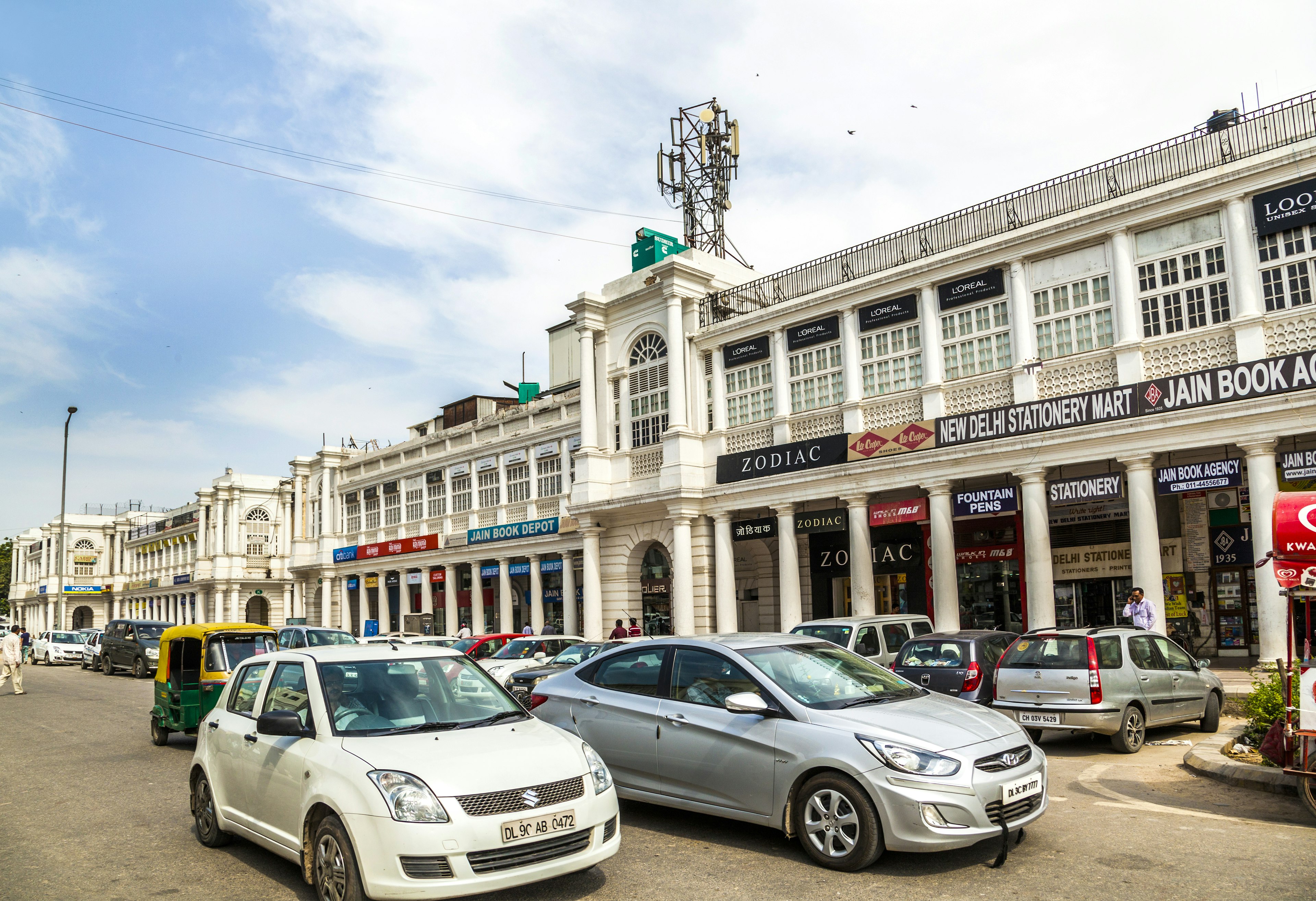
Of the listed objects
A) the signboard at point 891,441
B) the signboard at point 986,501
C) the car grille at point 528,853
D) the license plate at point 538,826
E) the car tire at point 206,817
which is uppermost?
the signboard at point 891,441

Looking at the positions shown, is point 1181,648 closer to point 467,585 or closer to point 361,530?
point 467,585

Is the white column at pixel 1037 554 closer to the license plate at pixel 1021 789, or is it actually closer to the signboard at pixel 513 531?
the license plate at pixel 1021 789

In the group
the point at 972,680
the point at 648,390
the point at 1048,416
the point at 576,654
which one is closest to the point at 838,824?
the point at 972,680

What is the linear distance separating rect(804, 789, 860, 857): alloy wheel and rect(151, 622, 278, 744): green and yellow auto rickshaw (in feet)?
29.9

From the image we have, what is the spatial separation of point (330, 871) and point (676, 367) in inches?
882

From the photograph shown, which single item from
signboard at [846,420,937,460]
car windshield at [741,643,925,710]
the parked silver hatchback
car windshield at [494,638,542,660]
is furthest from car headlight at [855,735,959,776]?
signboard at [846,420,937,460]

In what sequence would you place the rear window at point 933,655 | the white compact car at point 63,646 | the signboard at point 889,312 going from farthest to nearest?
the white compact car at point 63,646, the signboard at point 889,312, the rear window at point 933,655

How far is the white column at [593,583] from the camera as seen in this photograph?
29812mm

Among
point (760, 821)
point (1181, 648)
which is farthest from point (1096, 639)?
point (760, 821)

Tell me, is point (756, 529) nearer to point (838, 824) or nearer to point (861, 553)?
point (861, 553)

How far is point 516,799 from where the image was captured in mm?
5539

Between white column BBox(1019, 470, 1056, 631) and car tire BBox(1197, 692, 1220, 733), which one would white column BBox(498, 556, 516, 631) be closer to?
white column BBox(1019, 470, 1056, 631)

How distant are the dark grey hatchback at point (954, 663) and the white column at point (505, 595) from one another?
25.2 metres

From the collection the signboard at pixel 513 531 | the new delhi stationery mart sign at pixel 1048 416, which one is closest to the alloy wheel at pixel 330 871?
the new delhi stationery mart sign at pixel 1048 416
